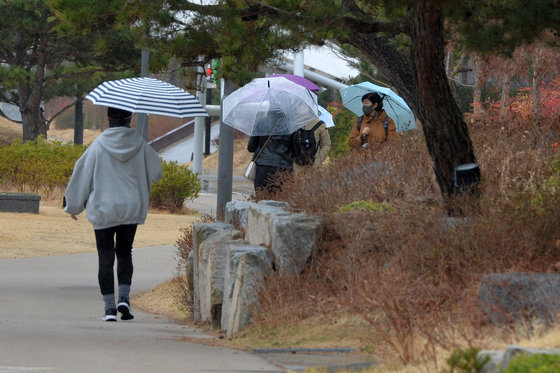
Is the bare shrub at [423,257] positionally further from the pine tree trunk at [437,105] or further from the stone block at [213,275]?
the stone block at [213,275]

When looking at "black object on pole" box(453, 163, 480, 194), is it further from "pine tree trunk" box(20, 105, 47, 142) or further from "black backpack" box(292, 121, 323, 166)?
"pine tree trunk" box(20, 105, 47, 142)

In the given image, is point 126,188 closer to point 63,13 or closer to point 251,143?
point 63,13

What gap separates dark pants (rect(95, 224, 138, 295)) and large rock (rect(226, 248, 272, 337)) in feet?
4.25

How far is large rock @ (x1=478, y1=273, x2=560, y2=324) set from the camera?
5336mm

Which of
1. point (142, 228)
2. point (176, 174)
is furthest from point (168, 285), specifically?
point (176, 174)

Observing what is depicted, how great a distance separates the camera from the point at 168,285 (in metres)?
10.4

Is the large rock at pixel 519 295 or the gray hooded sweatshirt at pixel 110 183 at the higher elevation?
the gray hooded sweatshirt at pixel 110 183

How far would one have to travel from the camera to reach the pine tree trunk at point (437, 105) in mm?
7688

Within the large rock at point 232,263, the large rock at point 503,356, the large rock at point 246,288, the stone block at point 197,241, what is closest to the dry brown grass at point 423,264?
the large rock at point 246,288

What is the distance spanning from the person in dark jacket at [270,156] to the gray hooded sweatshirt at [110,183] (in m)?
3.13

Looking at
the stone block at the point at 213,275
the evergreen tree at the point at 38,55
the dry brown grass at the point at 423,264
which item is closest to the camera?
the dry brown grass at the point at 423,264

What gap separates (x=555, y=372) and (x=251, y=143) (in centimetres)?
833

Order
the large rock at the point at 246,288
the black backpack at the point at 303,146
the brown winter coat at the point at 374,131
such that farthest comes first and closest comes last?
the brown winter coat at the point at 374,131
the black backpack at the point at 303,146
the large rock at the point at 246,288

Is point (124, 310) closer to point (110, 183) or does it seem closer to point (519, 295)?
point (110, 183)
